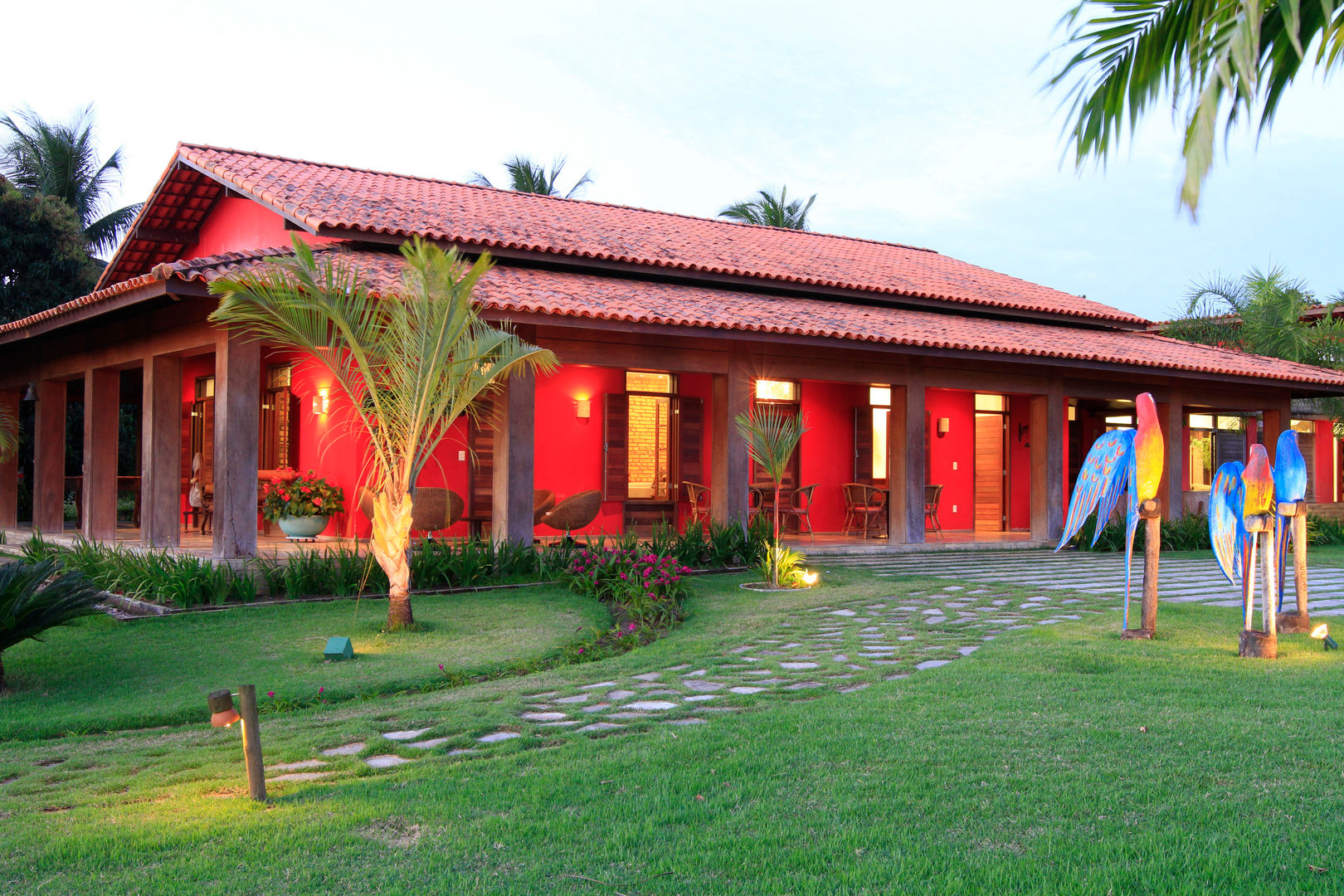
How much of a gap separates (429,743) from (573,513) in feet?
23.1

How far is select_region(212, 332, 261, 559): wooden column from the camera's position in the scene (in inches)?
377

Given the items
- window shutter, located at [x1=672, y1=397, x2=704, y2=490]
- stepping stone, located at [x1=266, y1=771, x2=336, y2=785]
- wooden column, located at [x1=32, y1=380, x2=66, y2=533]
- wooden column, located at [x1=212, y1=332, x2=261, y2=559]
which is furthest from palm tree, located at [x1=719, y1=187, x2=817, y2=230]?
stepping stone, located at [x1=266, y1=771, x2=336, y2=785]

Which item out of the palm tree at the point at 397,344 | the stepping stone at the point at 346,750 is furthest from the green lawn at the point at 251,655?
the stepping stone at the point at 346,750

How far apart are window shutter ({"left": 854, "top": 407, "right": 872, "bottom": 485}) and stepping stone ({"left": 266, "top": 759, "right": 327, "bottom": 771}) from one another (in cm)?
1245

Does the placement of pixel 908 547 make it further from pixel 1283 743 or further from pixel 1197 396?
pixel 1283 743

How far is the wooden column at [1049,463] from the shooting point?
49.6 ft

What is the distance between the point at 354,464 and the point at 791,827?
1057 centimetres

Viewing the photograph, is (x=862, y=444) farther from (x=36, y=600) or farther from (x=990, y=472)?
(x=36, y=600)

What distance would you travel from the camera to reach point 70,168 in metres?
28.5

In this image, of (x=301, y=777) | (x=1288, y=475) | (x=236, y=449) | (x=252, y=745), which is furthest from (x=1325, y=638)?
(x=236, y=449)

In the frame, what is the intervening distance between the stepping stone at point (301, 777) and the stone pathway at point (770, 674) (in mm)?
11

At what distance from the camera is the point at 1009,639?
6875 millimetres

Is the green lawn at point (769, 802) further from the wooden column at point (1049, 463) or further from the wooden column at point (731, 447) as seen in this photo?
the wooden column at point (1049, 463)

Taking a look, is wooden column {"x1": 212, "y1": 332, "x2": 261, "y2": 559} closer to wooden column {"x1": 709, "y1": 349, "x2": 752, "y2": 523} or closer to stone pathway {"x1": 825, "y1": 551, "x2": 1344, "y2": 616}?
wooden column {"x1": 709, "y1": 349, "x2": 752, "y2": 523}
